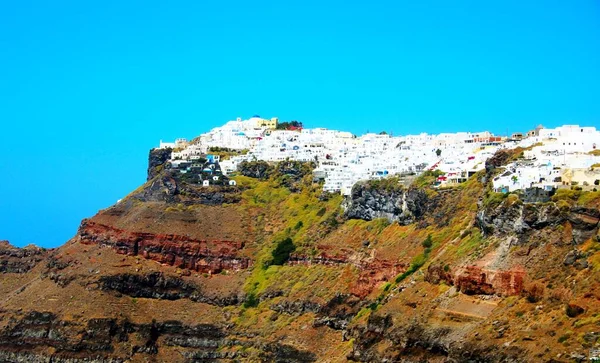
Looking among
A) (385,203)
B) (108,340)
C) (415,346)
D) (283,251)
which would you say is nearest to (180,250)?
(283,251)

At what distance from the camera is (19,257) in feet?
537

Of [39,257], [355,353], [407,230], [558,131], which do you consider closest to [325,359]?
[355,353]

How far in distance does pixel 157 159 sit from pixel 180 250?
2816 cm

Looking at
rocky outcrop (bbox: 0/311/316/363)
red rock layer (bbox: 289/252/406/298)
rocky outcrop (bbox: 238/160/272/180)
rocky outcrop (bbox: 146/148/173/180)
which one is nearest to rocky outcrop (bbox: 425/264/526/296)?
red rock layer (bbox: 289/252/406/298)

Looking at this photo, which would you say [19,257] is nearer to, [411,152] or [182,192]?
[182,192]

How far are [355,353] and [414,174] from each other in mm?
38340

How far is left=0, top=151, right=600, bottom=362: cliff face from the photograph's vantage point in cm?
9688

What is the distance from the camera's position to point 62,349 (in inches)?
5566

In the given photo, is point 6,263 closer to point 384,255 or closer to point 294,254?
point 294,254

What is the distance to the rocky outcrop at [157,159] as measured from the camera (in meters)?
178

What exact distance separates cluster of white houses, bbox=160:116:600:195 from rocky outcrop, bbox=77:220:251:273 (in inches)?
587

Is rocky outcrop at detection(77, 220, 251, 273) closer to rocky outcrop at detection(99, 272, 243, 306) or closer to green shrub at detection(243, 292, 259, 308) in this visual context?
rocky outcrop at detection(99, 272, 243, 306)

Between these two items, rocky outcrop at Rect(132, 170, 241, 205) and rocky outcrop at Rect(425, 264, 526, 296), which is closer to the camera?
rocky outcrop at Rect(425, 264, 526, 296)

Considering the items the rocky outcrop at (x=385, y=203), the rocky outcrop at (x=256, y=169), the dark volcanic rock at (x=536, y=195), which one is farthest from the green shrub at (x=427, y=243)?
the rocky outcrop at (x=256, y=169)
